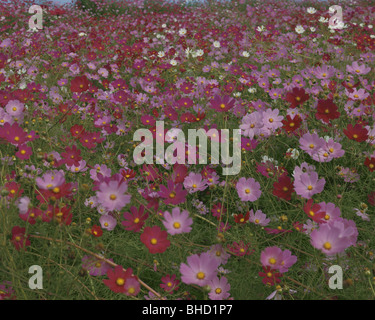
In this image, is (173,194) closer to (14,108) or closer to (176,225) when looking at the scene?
(176,225)

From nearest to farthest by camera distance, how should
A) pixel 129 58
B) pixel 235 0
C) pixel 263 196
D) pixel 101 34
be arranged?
pixel 263 196 < pixel 129 58 < pixel 101 34 < pixel 235 0

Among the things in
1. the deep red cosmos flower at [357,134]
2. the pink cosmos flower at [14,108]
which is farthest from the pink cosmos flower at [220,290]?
the pink cosmos flower at [14,108]

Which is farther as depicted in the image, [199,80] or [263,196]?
[199,80]

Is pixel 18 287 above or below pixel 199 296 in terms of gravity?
above

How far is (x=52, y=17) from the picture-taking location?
298 inches

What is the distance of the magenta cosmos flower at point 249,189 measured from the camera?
1.25 m

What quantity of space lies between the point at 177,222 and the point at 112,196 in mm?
197

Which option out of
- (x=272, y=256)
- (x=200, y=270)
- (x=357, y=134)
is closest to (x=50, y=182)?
(x=200, y=270)

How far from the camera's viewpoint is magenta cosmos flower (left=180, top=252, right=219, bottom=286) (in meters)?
0.81

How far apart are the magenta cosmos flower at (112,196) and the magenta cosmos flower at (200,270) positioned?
23cm

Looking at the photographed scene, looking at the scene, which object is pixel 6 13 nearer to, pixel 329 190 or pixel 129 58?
pixel 129 58

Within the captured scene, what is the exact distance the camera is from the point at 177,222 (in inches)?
35.1

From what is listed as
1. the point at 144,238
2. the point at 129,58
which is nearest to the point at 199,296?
the point at 144,238
